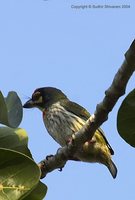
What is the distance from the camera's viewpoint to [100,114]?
2477 millimetres

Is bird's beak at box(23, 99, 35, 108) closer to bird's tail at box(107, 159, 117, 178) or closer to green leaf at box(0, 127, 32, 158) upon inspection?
bird's tail at box(107, 159, 117, 178)

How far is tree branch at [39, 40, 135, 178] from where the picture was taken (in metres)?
2.10

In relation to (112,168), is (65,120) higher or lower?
higher

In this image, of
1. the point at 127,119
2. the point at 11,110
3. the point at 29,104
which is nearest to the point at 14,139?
the point at 11,110

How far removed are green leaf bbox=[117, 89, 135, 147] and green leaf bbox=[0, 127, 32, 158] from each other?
16.7 inches

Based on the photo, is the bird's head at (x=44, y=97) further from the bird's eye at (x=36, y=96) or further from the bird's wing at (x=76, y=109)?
the bird's wing at (x=76, y=109)

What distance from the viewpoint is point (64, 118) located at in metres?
5.61

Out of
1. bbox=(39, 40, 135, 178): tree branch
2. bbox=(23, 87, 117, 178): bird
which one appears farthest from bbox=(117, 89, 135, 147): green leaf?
bbox=(23, 87, 117, 178): bird

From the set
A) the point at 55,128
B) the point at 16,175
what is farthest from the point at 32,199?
the point at 55,128

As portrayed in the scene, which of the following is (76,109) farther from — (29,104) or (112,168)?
(112,168)

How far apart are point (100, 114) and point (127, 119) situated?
0.46 feet

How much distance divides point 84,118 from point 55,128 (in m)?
0.33

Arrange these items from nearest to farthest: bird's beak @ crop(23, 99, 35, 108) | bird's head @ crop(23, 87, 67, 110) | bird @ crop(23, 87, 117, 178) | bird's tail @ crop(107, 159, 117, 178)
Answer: bird's tail @ crop(107, 159, 117, 178) → bird @ crop(23, 87, 117, 178) → bird's beak @ crop(23, 99, 35, 108) → bird's head @ crop(23, 87, 67, 110)

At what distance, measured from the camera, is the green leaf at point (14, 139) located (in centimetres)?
236
